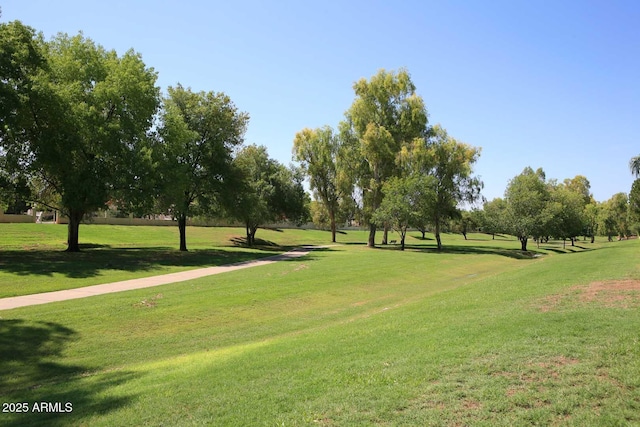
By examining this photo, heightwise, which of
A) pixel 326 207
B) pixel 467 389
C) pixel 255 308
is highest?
pixel 326 207

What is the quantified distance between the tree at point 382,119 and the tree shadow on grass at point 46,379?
38.1 m

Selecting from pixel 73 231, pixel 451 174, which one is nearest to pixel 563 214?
pixel 451 174

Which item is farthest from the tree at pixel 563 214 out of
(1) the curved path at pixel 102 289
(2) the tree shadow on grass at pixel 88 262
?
(1) the curved path at pixel 102 289

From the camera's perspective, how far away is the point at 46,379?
744cm

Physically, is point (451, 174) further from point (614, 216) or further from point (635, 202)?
point (614, 216)

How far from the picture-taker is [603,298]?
1075 centimetres

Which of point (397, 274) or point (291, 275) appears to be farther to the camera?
point (397, 274)

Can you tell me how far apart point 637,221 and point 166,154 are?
7512 cm

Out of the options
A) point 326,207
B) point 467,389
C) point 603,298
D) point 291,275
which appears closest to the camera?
point 467,389

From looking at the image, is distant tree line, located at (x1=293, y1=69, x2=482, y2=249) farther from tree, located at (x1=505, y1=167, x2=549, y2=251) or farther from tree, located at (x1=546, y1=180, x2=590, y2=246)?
tree, located at (x1=546, y1=180, x2=590, y2=246)

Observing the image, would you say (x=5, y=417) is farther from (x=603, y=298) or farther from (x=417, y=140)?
(x=417, y=140)

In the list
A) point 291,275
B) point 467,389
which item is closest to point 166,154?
point 291,275

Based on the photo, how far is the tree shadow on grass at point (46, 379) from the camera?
538 centimetres

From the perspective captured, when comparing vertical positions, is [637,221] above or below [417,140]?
below
